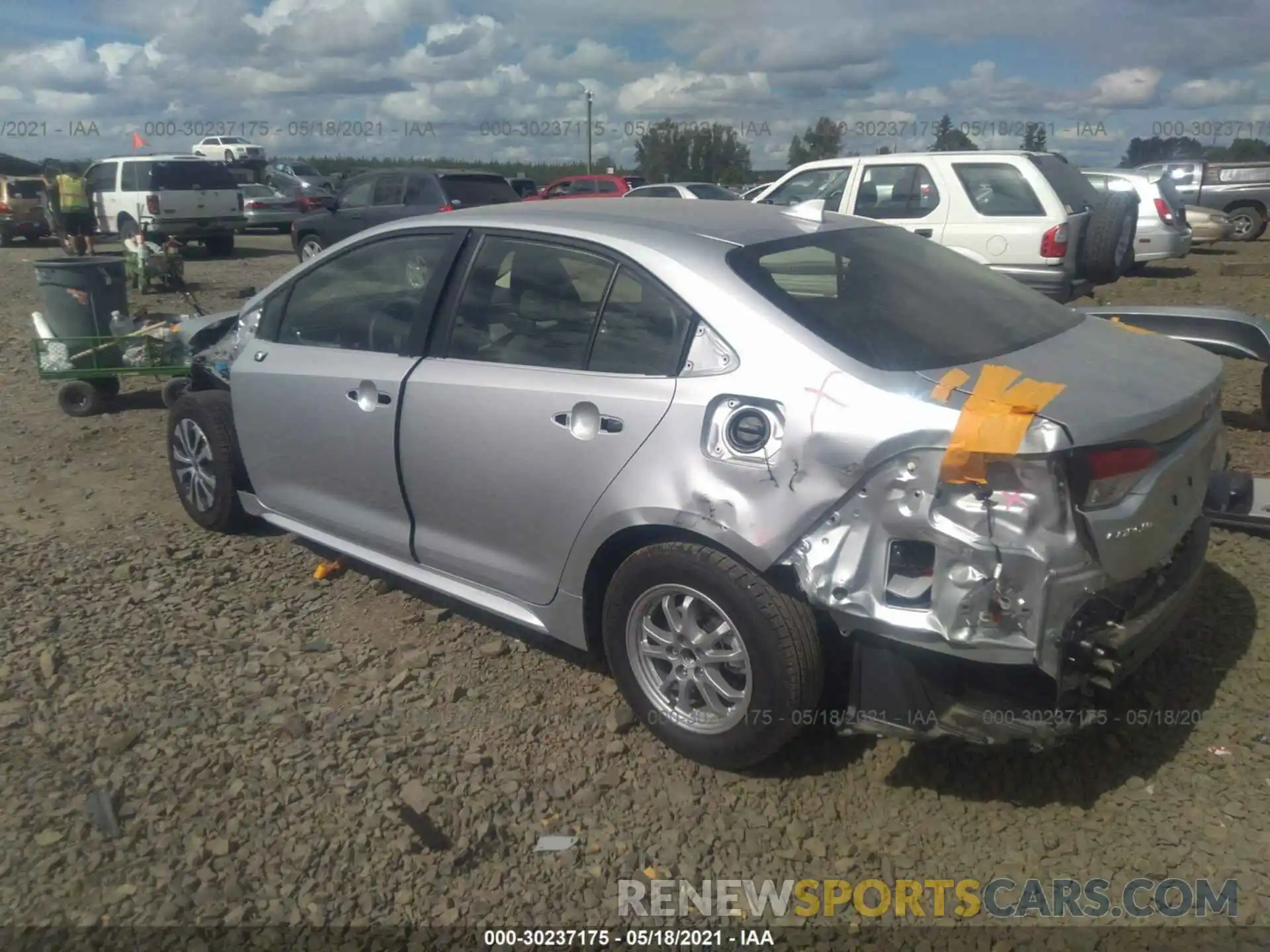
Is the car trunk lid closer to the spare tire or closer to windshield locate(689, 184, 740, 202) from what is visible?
the spare tire

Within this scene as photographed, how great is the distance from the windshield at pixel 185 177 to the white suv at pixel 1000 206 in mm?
12408

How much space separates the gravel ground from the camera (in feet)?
9.16

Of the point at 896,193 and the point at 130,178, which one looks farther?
the point at 130,178

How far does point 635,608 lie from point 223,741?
1481 millimetres

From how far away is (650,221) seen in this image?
3529 mm

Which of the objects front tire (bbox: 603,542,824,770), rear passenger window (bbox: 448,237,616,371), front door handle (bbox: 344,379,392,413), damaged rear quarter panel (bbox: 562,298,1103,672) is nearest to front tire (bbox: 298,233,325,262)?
front door handle (bbox: 344,379,392,413)

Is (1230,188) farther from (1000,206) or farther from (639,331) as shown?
(639,331)

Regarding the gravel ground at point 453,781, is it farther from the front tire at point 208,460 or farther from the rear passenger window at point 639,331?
the rear passenger window at point 639,331

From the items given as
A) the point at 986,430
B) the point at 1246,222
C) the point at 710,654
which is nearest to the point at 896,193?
the point at 710,654

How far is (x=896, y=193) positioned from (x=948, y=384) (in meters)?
8.49

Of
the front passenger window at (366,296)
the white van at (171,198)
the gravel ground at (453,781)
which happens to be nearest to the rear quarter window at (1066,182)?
the gravel ground at (453,781)

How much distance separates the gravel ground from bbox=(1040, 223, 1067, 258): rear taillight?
6.02 meters

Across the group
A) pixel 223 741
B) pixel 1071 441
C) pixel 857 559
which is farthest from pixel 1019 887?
pixel 223 741

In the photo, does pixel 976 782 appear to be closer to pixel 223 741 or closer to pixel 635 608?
pixel 635 608
